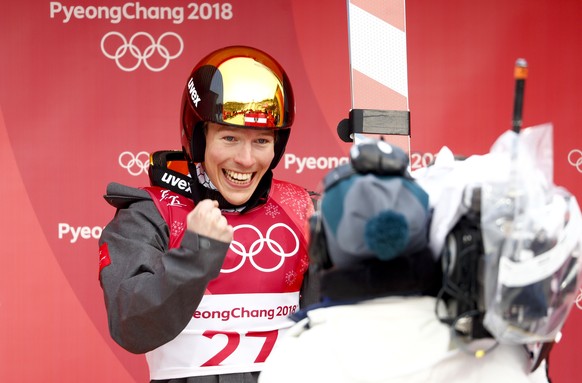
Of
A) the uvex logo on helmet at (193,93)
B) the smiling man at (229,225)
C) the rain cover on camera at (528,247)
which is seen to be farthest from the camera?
the uvex logo on helmet at (193,93)

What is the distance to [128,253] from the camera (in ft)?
9.75

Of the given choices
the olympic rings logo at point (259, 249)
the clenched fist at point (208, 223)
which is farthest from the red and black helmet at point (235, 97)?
the clenched fist at point (208, 223)

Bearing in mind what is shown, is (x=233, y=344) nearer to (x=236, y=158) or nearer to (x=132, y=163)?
(x=236, y=158)

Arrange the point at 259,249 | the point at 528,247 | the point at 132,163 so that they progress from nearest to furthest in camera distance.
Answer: the point at 528,247 < the point at 259,249 < the point at 132,163

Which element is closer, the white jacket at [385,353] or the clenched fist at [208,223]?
the white jacket at [385,353]

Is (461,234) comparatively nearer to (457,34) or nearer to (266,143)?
(266,143)

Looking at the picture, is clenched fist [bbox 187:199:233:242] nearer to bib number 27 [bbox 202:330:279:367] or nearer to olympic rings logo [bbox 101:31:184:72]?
bib number 27 [bbox 202:330:279:367]

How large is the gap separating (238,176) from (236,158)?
2.6 inches

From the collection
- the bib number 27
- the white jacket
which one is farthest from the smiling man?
the white jacket

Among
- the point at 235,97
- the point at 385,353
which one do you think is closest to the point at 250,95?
the point at 235,97

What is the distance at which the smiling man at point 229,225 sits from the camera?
3.08m

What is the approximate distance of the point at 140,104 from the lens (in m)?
4.40

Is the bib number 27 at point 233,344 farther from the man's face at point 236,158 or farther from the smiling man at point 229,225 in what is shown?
the man's face at point 236,158

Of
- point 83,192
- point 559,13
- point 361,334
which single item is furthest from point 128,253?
point 559,13
